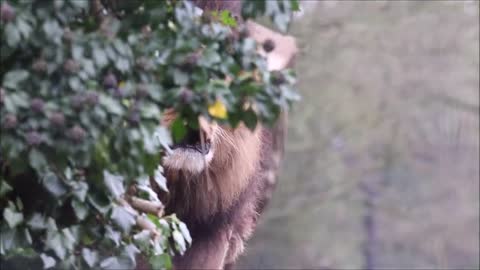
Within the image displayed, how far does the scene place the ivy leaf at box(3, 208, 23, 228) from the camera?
2691 millimetres

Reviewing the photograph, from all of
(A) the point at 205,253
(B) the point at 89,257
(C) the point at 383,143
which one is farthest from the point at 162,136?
(C) the point at 383,143

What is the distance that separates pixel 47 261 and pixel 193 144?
131 cm

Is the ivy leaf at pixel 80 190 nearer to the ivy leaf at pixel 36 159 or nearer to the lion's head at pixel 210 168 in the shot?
the ivy leaf at pixel 36 159

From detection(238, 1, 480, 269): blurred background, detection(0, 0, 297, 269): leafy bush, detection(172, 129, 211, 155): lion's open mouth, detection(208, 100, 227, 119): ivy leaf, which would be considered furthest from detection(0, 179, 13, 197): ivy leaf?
detection(238, 1, 480, 269): blurred background

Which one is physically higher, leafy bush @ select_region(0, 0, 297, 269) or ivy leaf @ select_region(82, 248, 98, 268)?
leafy bush @ select_region(0, 0, 297, 269)

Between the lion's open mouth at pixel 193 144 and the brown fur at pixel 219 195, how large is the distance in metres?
0.04

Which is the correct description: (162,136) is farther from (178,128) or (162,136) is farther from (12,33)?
(12,33)

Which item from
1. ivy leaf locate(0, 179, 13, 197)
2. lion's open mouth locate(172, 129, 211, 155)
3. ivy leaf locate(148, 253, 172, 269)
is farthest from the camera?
lion's open mouth locate(172, 129, 211, 155)

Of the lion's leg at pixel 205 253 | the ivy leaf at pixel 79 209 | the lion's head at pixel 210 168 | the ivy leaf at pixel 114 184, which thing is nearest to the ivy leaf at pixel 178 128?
the ivy leaf at pixel 114 184

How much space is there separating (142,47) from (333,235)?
11.1m

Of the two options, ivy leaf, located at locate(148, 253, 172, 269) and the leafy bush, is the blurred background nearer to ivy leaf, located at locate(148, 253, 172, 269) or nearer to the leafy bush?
ivy leaf, located at locate(148, 253, 172, 269)

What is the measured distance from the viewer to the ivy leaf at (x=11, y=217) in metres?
2.69

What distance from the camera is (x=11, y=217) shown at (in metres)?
2.70

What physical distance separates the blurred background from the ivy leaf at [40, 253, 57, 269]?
7.64 meters
